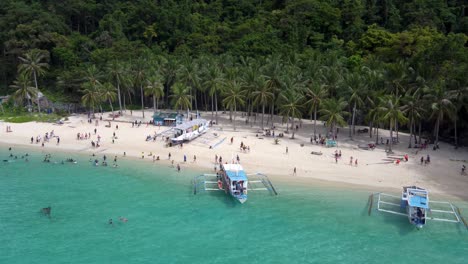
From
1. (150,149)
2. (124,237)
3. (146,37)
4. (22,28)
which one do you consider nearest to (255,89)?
(150,149)

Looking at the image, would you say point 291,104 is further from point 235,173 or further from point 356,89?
point 235,173

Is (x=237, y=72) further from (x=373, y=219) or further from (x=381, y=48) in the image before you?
(x=373, y=219)

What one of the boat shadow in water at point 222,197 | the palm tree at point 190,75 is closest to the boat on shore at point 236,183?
the boat shadow in water at point 222,197

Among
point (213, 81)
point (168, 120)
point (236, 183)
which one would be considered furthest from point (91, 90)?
point (236, 183)

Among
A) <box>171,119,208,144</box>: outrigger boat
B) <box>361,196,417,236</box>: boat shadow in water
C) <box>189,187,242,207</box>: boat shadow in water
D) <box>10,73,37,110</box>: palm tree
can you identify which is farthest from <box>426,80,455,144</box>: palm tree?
<box>10,73,37,110</box>: palm tree

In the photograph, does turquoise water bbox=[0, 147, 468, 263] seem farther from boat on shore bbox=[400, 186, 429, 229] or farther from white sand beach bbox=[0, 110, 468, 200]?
white sand beach bbox=[0, 110, 468, 200]

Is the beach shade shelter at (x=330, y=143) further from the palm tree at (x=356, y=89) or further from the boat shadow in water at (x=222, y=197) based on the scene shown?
the boat shadow in water at (x=222, y=197)
